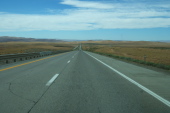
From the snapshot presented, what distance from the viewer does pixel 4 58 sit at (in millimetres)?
19438

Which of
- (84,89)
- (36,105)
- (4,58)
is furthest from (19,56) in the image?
(36,105)

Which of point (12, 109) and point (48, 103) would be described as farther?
point (48, 103)

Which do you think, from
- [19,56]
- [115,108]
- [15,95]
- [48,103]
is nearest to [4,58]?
[19,56]

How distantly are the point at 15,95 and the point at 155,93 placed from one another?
471 cm

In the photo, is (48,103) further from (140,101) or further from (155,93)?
(155,93)

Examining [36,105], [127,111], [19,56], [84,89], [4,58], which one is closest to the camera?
[127,111]

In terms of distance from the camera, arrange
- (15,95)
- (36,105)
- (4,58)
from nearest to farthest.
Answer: (36,105) < (15,95) < (4,58)

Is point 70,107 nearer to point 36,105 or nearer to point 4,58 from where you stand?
point 36,105

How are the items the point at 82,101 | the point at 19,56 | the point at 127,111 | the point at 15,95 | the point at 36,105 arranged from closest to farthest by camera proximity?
the point at 127,111, the point at 36,105, the point at 82,101, the point at 15,95, the point at 19,56

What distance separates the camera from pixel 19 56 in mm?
→ 23406

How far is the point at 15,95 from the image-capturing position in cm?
676

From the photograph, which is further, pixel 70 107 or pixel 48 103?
pixel 48 103

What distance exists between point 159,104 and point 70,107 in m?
2.50

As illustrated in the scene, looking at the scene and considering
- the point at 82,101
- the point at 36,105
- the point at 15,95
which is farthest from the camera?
the point at 15,95
